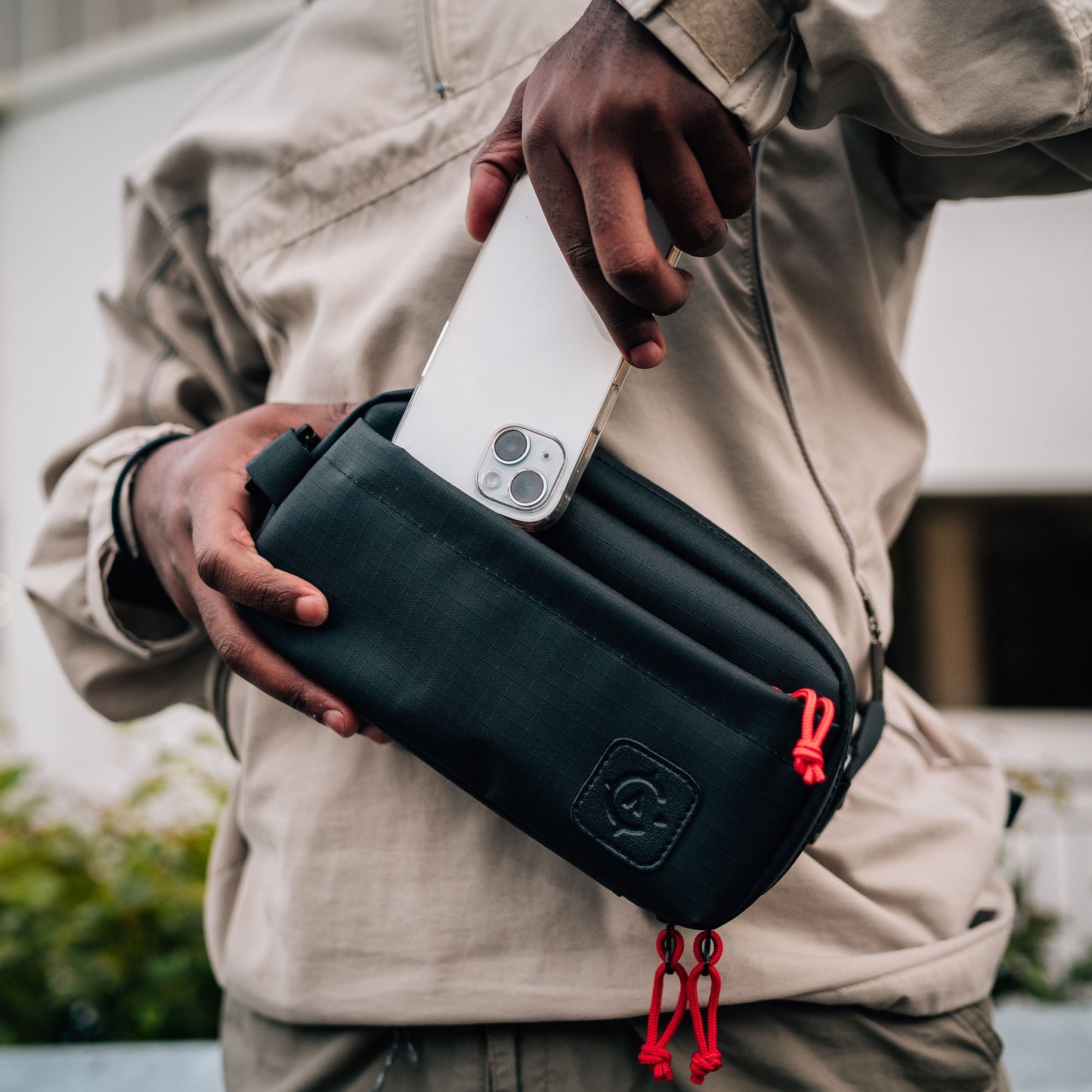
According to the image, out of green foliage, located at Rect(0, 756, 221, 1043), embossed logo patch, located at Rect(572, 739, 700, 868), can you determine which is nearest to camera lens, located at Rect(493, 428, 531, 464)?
embossed logo patch, located at Rect(572, 739, 700, 868)

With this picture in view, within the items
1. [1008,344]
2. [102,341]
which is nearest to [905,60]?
[1008,344]

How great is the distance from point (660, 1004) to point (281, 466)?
1.62ft

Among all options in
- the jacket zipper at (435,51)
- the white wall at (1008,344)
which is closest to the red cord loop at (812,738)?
the jacket zipper at (435,51)

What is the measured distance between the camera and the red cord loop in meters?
0.58

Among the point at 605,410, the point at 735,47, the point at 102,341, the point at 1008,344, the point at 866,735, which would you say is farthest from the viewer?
the point at 102,341

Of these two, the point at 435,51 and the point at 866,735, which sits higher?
the point at 435,51

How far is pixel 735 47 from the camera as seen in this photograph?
539 mm

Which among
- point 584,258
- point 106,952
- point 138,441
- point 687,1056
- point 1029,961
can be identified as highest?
point 584,258

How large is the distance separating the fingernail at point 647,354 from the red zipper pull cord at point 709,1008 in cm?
40

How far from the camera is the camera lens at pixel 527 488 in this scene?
0.64 m

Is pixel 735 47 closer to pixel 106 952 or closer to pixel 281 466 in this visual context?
pixel 281 466

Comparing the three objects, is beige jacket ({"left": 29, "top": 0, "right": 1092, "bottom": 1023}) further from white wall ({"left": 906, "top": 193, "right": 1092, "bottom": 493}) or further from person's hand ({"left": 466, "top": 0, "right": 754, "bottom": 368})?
white wall ({"left": 906, "top": 193, "right": 1092, "bottom": 493})

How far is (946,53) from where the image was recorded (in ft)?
1.92

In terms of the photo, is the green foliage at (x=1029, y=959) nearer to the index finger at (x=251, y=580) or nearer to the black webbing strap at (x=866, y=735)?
the black webbing strap at (x=866, y=735)
